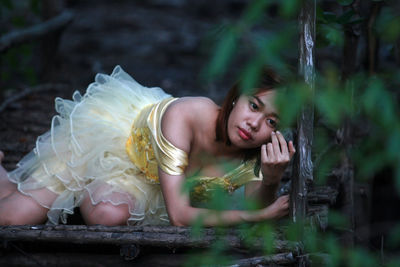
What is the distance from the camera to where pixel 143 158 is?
2318 millimetres

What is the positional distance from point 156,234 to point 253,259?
1.21ft

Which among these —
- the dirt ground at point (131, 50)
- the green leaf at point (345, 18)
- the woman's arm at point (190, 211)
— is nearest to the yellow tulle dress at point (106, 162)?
the woman's arm at point (190, 211)

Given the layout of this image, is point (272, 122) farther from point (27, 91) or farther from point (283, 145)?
point (27, 91)

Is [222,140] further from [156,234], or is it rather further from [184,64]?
[184,64]

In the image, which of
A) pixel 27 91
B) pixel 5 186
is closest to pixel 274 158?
pixel 5 186

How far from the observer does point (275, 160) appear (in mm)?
1762

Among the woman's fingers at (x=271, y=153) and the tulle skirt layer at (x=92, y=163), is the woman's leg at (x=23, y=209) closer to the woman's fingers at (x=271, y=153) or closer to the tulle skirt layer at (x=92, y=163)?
the tulle skirt layer at (x=92, y=163)

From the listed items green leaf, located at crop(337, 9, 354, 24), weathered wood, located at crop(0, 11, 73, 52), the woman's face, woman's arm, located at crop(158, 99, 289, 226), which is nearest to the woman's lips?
the woman's face

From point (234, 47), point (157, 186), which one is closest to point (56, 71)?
point (157, 186)

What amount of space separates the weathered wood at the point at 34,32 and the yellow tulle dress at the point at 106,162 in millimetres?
1334

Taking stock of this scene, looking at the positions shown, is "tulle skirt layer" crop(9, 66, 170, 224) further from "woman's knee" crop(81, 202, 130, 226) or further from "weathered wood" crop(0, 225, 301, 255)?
"weathered wood" crop(0, 225, 301, 255)

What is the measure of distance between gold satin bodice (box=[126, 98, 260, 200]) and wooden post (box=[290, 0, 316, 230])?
0.44 m

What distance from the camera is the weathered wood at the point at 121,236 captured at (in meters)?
1.78

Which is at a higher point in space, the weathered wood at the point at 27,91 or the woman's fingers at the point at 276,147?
the weathered wood at the point at 27,91
